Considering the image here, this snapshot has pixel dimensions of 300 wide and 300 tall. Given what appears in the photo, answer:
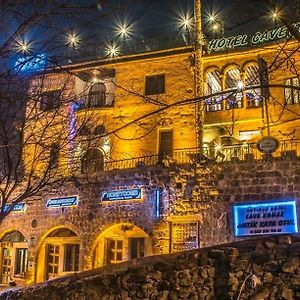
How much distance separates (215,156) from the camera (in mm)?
21484

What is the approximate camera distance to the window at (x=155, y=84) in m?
24.3

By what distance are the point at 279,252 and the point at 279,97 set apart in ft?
44.8

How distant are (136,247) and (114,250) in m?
1.23

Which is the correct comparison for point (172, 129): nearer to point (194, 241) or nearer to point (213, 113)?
point (213, 113)

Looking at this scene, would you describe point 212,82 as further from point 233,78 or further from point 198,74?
point 198,74

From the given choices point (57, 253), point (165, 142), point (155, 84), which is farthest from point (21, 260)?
point (155, 84)

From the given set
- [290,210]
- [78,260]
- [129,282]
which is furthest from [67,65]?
[129,282]

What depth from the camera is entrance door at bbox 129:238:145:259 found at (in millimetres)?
22158

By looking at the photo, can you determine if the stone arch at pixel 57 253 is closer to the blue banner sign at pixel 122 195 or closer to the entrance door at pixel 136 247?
the entrance door at pixel 136 247

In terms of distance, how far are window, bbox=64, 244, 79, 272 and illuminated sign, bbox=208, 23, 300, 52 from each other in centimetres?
1239

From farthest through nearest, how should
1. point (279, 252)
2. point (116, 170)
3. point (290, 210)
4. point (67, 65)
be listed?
1. point (67, 65)
2. point (116, 170)
3. point (290, 210)
4. point (279, 252)

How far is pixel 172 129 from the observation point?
2356cm

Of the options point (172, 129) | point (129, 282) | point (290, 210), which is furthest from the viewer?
point (172, 129)

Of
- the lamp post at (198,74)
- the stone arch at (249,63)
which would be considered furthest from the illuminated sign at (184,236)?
the stone arch at (249,63)
